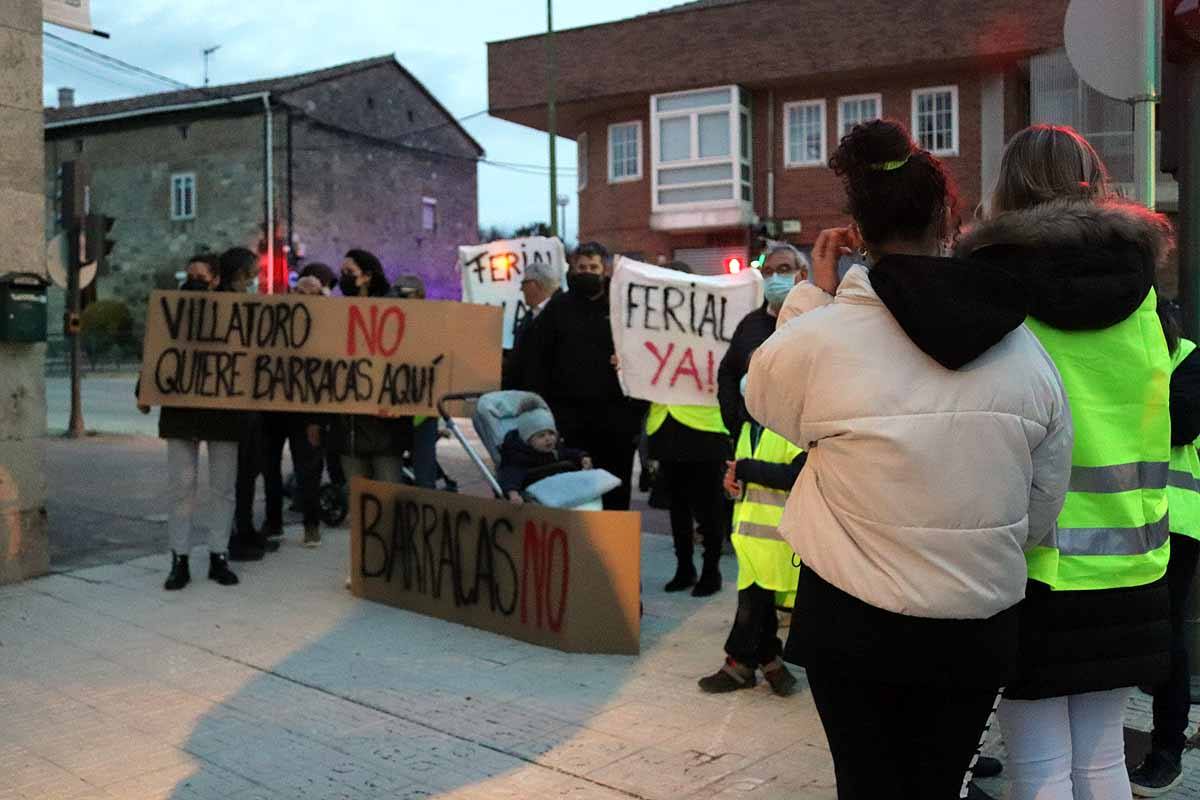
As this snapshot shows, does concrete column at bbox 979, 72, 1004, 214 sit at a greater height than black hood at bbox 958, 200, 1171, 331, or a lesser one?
greater

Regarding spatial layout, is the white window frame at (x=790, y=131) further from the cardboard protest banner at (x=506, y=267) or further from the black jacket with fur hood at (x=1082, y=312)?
the black jacket with fur hood at (x=1082, y=312)

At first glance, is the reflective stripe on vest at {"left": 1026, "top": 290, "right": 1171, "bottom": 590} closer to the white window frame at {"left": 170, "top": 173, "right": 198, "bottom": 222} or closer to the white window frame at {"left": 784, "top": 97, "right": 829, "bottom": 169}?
the white window frame at {"left": 784, "top": 97, "right": 829, "bottom": 169}

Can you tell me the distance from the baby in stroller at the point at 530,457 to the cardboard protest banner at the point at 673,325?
2.23 feet

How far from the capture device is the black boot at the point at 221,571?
720cm

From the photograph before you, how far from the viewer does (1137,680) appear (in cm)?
263

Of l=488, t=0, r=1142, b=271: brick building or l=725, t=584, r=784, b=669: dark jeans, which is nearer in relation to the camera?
l=725, t=584, r=784, b=669: dark jeans

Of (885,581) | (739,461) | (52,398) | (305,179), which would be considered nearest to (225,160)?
(305,179)

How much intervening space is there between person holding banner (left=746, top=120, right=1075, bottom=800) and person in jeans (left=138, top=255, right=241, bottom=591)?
5400 mm

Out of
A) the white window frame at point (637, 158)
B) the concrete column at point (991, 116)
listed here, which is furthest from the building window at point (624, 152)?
the concrete column at point (991, 116)

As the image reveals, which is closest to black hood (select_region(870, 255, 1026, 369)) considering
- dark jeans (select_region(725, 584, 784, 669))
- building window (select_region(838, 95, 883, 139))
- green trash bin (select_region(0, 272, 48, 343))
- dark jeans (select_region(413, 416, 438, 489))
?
dark jeans (select_region(725, 584, 784, 669))

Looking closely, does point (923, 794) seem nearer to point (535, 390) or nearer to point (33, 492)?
point (535, 390)

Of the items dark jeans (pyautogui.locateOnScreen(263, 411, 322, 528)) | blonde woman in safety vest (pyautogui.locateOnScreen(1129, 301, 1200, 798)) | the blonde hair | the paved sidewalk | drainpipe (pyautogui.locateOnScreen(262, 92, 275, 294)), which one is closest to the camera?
the blonde hair

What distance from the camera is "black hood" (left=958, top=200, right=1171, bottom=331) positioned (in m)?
2.63

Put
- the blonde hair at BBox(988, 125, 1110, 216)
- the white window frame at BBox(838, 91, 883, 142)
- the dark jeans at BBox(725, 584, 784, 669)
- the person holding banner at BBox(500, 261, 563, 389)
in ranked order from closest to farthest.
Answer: the blonde hair at BBox(988, 125, 1110, 216) < the dark jeans at BBox(725, 584, 784, 669) < the person holding banner at BBox(500, 261, 563, 389) < the white window frame at BBox(838, 91, 883, 142)
